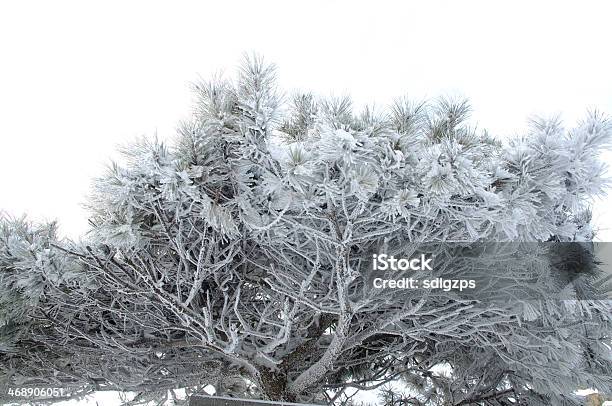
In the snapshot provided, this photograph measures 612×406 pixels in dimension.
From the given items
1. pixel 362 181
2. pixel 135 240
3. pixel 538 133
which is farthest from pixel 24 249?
pixel 538 133

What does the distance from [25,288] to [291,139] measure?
244 centimetres

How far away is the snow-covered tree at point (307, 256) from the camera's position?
335cm

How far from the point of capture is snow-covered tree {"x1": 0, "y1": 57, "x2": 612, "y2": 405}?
3.35m

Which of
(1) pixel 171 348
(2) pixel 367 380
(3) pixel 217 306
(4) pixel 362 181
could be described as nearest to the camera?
(4) pixel 362 181

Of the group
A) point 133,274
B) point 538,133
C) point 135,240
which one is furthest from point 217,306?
point 538,133

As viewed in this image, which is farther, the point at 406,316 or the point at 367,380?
the point at 367,380

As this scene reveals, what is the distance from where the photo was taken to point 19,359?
5.48 meters

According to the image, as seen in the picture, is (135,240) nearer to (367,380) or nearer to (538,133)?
(538,133)

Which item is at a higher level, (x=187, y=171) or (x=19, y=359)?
(x=187, y=171)

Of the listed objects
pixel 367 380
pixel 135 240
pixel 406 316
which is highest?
pixel 135 240

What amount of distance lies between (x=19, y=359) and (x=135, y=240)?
2.62 meters

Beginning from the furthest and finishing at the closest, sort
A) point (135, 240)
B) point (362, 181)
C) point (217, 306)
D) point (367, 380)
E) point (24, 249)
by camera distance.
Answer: point (367, 380)
point (217, 306)
point (24, 249)
point (135, 240)
point (362, 181)

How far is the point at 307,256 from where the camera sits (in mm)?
4191

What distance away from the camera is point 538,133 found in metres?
3.56
